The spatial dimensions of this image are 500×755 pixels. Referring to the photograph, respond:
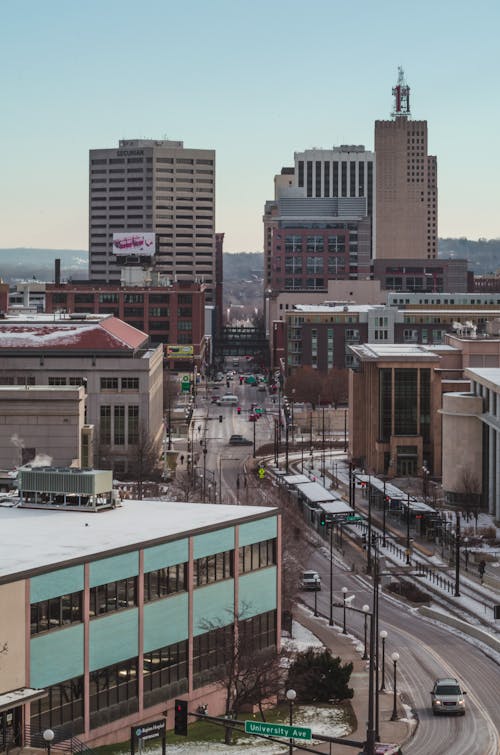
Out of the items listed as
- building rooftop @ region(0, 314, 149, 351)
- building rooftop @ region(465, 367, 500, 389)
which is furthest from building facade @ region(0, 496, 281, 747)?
building rooftop @ region(0, 314, 149, 351)

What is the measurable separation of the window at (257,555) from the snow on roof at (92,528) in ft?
4.52

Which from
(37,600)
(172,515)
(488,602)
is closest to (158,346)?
(488,602)

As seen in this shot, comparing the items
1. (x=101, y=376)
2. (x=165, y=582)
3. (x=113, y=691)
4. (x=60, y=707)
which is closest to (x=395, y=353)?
(x=101, y=376)

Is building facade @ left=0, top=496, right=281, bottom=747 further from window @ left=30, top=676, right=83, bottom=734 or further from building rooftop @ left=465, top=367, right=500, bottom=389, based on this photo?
building rooftop @ left=465, top=367, right=500, bottom=389

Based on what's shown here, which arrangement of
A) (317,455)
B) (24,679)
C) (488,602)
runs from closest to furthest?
(24,679) → (488,602) → (317,455)

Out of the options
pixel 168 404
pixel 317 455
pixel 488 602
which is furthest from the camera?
pixel 168 404

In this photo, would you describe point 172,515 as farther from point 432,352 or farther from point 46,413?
point 432,352

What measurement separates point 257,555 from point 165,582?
263 inches

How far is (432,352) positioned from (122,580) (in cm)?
9934

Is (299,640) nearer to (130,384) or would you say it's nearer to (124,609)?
(124,609)

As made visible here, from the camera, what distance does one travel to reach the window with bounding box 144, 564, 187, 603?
60.9m

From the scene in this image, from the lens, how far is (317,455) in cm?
16612

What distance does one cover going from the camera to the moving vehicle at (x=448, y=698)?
6525 cm

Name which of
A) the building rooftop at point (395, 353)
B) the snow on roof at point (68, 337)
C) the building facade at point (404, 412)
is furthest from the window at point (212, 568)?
the building rooftop at point (395, 353)
